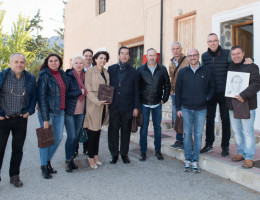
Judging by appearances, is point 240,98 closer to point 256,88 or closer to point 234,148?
point 256,88

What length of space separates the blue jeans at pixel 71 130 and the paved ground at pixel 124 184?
353 mm

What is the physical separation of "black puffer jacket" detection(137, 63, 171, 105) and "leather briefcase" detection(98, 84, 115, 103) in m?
0.66

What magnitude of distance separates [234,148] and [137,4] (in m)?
6.91

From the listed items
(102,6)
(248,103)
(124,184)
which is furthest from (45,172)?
(102,6)

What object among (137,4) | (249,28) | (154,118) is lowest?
(154,118)

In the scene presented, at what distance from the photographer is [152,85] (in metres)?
4.31

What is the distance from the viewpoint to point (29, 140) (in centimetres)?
604

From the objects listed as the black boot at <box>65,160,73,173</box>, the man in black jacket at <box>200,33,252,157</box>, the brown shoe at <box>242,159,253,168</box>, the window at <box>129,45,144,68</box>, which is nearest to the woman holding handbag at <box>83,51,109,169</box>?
the black boot at <box>65,160,73,173</box>

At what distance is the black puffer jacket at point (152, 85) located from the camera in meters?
4.32

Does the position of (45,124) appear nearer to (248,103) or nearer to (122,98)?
(122,98)

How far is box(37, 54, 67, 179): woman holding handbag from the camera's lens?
11.3 feet

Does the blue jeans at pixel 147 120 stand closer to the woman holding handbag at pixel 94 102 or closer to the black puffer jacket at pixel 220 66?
the woman holding handbag at pixel 94 102

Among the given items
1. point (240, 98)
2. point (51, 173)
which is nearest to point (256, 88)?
point (240, 98)

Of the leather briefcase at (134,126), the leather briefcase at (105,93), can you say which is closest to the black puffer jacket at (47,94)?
the leather briefcase at (105,93)
